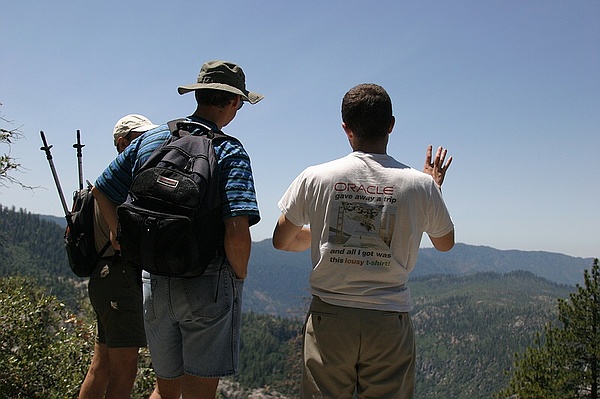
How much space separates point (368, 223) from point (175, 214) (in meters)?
0.97

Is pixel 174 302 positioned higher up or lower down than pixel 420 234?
lower down

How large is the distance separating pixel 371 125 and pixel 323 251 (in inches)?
28.1

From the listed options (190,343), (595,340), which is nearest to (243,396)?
(595,340)

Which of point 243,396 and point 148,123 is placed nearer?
point 148,123

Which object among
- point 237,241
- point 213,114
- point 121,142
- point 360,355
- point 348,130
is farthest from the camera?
point 121,142

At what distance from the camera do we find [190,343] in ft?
8.71

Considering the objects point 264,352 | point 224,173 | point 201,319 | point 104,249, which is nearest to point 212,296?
point 201,319

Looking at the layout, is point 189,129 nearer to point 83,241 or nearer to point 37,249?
point 83,241

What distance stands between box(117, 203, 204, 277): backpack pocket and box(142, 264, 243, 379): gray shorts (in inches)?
5.3

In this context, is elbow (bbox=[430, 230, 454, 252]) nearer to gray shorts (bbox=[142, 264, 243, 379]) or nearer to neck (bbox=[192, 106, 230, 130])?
gray shorts (bbox=[142, 264, 243, 379])

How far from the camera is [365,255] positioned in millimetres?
2605

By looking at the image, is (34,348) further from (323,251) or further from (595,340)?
(595,340)

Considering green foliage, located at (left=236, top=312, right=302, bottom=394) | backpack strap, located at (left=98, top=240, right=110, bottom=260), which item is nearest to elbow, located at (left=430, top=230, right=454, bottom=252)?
backpack strap, located at (left=98, top=240, right=110, bottom=260)

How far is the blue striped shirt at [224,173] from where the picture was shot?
8.40ft
